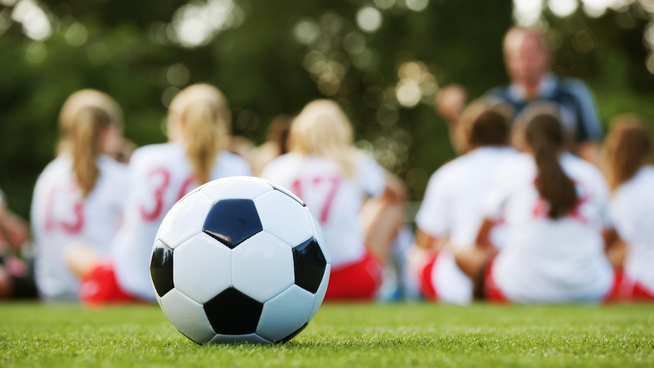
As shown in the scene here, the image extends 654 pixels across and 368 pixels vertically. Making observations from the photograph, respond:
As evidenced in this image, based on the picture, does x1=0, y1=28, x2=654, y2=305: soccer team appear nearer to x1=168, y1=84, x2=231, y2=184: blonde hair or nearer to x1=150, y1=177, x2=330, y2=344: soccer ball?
x1=168, y1=84, x2=231, y2=184: blonde hair

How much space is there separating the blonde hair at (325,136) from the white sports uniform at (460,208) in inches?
37.9

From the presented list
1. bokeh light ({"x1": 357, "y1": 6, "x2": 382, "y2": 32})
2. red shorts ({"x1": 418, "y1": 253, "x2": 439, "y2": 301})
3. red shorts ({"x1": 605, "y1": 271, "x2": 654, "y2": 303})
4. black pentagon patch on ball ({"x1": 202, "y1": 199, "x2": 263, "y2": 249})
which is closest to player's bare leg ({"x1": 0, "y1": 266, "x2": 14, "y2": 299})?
red shorts ({"x1": 418, "y1": 253, "x2": 439, "y2": 301})

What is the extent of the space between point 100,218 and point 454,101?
12.5 ft

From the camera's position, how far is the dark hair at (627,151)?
521 centimetres

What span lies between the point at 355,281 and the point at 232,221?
3.26 metres

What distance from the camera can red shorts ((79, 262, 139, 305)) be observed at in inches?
191

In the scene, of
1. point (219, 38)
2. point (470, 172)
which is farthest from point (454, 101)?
point (219, 38)

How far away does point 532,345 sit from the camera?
2168mm

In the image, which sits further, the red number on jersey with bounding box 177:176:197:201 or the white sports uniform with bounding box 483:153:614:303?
the red number on jersey with bounding box 177:176:197:201

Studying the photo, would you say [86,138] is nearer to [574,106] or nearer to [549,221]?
[549,221]

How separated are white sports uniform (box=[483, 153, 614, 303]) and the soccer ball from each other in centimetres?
281

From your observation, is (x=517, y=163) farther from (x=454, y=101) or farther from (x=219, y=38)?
(x=219, y=38)

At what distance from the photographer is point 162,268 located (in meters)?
2.07

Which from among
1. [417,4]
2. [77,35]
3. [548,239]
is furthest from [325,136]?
[77,35]
